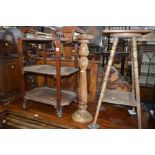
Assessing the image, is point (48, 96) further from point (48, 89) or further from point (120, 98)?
point (120, 98)

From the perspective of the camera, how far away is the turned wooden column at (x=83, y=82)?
4.90 feet

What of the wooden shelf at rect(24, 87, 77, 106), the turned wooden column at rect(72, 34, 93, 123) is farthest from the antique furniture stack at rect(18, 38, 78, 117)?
the turned wooden column at rect(72, 34, 93, 123)

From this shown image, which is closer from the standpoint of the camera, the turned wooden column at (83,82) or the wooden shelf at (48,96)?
the turned wooden column at (83,82)

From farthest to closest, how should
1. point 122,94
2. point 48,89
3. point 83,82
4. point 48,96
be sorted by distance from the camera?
point 48,89
point 48,96
point 122,94
point 83,82

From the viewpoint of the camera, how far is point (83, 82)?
163cm

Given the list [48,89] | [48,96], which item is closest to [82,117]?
[48,96]

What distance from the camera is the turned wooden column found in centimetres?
149

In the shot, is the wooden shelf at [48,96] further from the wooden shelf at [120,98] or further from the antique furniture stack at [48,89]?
the wooden shelf at [120,98]

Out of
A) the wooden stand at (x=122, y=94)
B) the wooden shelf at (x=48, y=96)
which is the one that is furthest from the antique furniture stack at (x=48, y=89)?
the wooden stand at (x=122, y=94)

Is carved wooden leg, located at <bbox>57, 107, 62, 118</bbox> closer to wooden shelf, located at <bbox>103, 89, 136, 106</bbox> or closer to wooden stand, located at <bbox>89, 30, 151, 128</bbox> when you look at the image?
wooden stand, located at <bbox>89, 30, 151, 128</bbox>

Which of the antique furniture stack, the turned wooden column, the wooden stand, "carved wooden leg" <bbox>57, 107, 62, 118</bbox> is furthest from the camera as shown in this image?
"carved wooden leg" <bbox>57, 107, 62, 118</bbox>

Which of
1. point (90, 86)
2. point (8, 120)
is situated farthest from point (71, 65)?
point (8, 120)
